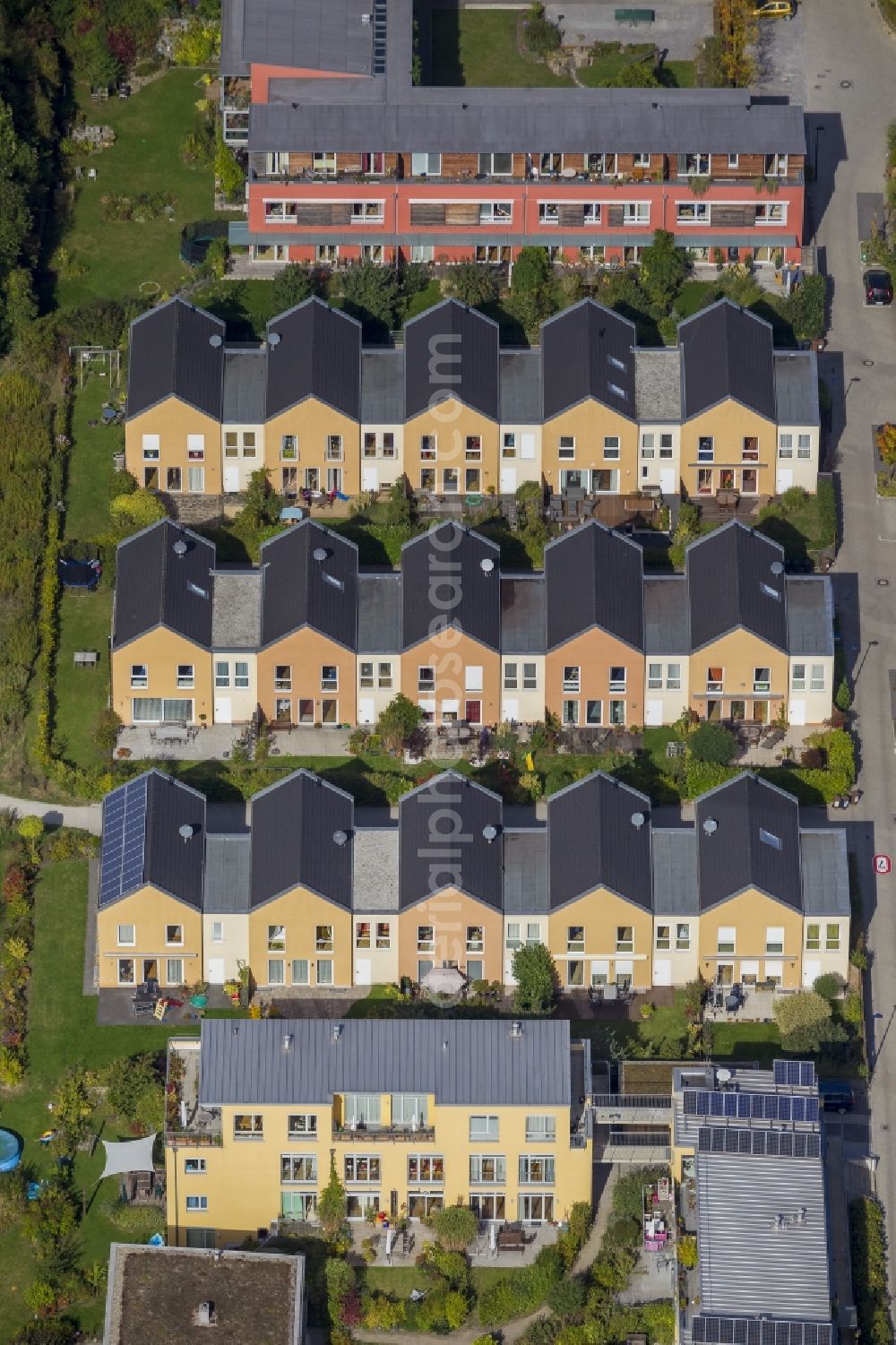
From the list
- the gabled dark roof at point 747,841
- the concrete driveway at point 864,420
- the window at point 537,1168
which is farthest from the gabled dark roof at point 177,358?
the window at point 537,1168

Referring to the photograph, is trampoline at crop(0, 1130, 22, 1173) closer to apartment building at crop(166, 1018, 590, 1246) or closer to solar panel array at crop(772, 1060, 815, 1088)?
apartment building at crop(166, 1018, 590, 1246)

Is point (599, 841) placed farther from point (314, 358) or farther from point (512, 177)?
point (512, 177)

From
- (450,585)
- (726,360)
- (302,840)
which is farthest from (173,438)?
(302,840)

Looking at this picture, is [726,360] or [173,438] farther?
[173,438]

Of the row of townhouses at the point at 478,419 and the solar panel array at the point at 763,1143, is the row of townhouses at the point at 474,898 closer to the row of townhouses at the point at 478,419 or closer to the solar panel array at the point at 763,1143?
the solar panel array at the point at 763,1143

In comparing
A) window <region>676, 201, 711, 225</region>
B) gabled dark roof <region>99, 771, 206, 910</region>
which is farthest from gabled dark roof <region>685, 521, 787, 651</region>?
gabled dark roof <region>99, 771, 206, 910</region>

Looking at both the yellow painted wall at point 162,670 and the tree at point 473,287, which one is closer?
the yellow painted wall at point 162,670

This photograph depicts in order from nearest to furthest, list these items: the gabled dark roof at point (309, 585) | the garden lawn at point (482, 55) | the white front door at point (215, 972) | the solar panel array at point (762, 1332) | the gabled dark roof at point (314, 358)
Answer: the solar panel array at point (762, 1332)
the white front door at point (215, 972)
the gabled dark roof at point (309, 585)
the gabled dark roof at point (314, 358)
the garden lawn at point (482, 55)
